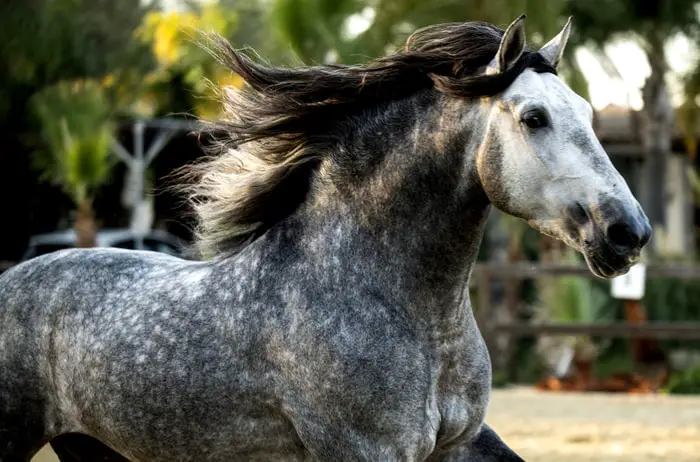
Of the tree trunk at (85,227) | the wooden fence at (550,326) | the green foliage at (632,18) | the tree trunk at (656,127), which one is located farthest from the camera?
the tree trunk at (656,127)

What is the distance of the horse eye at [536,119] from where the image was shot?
351 centimetres

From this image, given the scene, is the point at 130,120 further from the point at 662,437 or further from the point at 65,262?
the point at 65,262

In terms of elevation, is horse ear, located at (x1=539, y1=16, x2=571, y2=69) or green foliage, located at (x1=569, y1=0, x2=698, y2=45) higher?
green foliage, located at (x1=569, y1=0, x2=698, y2=45)

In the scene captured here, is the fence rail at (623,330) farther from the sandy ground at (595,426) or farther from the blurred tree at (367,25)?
the blurred tree at (367,25)

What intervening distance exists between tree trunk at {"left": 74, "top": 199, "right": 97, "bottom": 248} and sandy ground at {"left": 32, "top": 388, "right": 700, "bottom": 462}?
742cm

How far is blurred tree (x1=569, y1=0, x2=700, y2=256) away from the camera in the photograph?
19.2 m

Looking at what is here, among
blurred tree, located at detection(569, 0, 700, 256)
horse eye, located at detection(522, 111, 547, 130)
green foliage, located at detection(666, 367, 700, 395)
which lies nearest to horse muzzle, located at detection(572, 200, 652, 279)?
horse eye, located at detection(522, 111, 547, 130)

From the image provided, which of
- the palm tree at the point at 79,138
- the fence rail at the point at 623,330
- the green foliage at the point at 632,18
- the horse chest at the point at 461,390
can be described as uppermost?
the green foliage at the point at 632,18

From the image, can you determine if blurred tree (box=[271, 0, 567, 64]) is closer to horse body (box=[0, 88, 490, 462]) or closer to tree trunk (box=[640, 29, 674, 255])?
tree trunk (box=[640, 29, 674, 255])

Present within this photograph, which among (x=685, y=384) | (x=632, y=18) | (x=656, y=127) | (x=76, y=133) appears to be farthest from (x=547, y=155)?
(x=656, y=127)

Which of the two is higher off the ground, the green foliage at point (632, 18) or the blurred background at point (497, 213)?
the green foliage at point (632, 18)

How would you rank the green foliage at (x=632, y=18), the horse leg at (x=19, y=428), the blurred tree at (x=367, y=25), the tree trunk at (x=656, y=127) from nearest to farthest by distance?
the horse leg at (x=19, y=428), the blurred tree at (x=367, y=25), the green foliage at (x=632, y=18), the tree trunk at (x=656, y=127)

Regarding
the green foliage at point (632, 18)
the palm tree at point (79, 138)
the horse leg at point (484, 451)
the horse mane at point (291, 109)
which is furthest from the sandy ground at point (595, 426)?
the green foliage at point (632, 18)

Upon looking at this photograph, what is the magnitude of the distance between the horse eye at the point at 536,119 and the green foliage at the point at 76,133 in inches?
591
